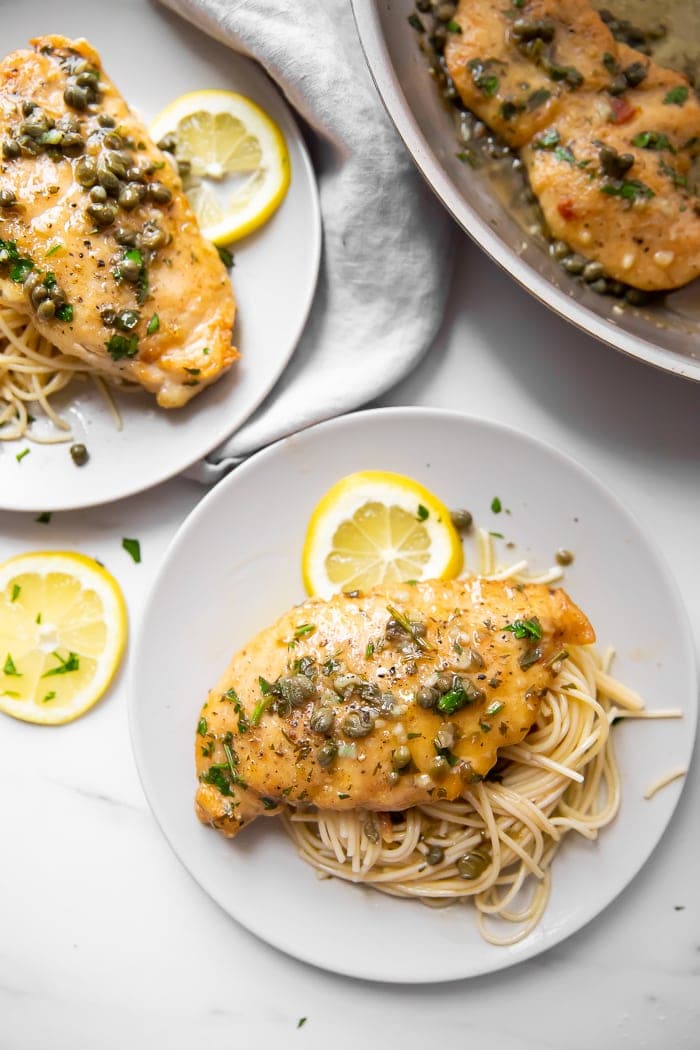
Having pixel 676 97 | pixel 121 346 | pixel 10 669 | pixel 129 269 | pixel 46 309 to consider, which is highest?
pixel 676 97

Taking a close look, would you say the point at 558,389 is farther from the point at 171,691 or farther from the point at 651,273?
the point at 171,691

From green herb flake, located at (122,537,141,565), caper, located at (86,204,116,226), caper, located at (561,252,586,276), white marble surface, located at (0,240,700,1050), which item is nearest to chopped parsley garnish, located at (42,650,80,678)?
white marble surface, located at (0,240,700,1050)

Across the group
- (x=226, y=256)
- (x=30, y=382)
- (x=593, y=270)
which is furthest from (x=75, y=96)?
(x=593, y=270)

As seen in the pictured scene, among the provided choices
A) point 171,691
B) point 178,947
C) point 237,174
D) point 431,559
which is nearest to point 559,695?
point 431,559

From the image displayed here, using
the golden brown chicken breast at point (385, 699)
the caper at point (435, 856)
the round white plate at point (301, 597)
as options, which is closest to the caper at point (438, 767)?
the golden brown chicken breast at point (385, 699)

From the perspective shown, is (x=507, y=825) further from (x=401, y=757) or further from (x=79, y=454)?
(x=79, y=454)

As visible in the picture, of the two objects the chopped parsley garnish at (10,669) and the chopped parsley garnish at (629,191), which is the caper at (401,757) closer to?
the chopped parsley garnish at (10,669)
